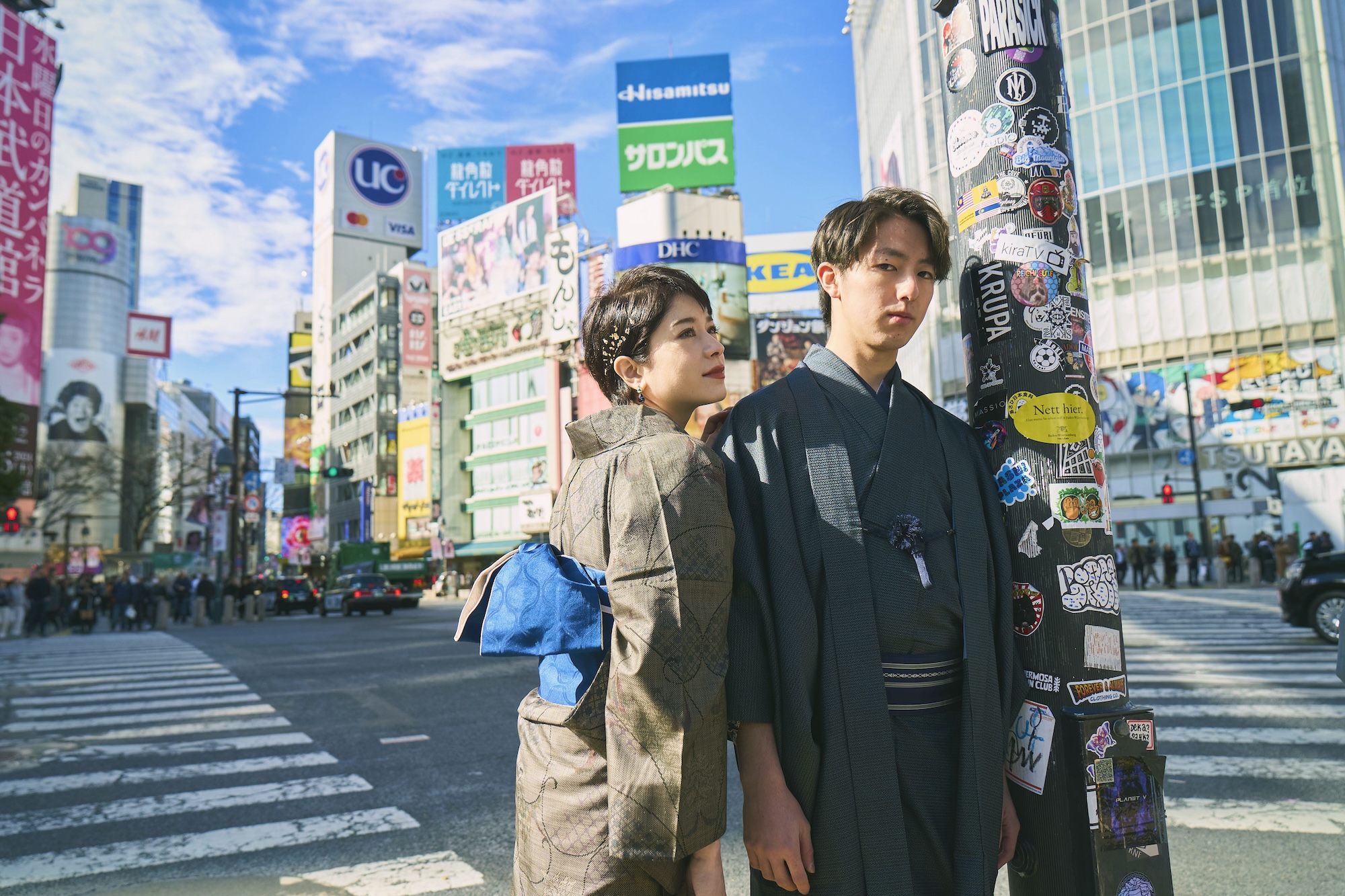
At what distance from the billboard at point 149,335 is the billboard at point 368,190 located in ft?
81.8

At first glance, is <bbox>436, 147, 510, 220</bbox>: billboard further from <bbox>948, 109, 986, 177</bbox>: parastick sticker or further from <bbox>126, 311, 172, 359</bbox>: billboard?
<bbox>948, 109, 986, 177</bbox>: parastick sticker

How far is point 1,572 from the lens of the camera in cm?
6025

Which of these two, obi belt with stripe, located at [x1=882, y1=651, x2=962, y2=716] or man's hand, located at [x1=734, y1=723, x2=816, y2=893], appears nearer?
man's hand, located at [x1=734, y1=723, x2=816, y2=893]

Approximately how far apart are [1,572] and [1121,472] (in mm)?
69402

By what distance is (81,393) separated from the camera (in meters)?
84.8

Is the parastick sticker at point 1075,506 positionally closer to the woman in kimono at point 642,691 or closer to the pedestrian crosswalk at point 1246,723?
the woman in kimono at point 642,691

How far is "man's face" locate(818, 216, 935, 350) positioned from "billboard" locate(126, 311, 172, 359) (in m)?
65.8

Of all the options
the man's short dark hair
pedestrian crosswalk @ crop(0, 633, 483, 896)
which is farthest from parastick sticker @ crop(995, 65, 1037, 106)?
pedestrian crosswalk @ crop(0, 633, 483, 896)

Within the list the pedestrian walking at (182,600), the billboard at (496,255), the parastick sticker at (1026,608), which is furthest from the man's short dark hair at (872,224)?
the billboard at (496,255)

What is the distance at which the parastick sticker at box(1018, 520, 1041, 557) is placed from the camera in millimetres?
2096

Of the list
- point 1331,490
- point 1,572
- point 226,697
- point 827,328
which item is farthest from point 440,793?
point 1,572

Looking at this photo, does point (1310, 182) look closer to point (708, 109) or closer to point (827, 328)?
point (708, 109)

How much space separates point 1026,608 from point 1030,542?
0.51ft

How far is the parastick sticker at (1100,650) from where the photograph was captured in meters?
2.06
